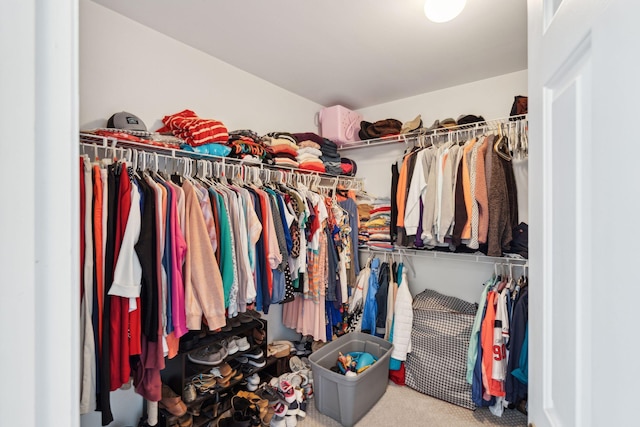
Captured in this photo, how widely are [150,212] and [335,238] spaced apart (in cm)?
147

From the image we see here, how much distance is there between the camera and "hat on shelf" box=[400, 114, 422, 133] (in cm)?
258

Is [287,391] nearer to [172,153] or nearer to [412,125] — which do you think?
[172,153]

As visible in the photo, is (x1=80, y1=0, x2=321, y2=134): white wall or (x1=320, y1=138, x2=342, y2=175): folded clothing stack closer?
(x1=80, y1=0, x2=321, y2=134): white wall

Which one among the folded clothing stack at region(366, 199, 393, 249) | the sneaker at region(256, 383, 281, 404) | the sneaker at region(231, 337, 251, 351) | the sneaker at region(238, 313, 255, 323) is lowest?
the sneaker at region(256, 383, 281, 404)

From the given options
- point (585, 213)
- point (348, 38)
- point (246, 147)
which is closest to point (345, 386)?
point (246, 147)

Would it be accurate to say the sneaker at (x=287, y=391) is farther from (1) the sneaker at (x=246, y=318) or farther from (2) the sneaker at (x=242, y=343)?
(1) the sneaker at (x=246, y=318)

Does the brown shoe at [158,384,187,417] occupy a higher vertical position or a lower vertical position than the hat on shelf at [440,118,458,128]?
lower

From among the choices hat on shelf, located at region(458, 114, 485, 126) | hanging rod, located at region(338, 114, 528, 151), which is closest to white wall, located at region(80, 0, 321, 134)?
hanging rod, located at region(338, 114, 528, 151)

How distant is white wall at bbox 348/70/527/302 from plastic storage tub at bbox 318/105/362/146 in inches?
9.4

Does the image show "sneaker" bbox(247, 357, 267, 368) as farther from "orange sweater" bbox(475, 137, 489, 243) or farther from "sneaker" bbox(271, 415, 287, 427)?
"orange sweater" bbox(475, 137, 489, 243)

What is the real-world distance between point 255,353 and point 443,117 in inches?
99.0

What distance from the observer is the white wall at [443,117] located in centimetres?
239
